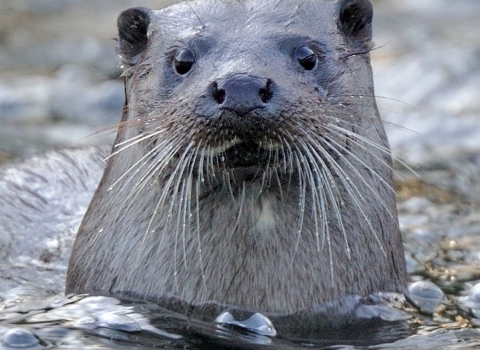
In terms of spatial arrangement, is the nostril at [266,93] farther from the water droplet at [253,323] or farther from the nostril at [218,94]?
the water droplet at [253,323]

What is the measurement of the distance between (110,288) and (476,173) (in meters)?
3.19

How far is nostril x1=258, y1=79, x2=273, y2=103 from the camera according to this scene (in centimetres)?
390

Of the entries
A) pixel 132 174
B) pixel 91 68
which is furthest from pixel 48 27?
pixel 132 174

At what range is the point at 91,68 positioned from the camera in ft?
30.5

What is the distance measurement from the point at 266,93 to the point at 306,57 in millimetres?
485

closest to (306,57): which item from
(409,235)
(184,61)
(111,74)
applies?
(184,61)

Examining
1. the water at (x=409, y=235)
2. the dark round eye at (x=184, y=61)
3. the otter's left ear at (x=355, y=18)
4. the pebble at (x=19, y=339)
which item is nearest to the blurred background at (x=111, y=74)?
the water at (x=409, y=235)

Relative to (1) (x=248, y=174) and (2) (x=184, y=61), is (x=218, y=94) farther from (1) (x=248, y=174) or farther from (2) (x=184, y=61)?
(2) (x=184, y=61)

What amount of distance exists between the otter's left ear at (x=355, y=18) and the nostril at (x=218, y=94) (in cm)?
94

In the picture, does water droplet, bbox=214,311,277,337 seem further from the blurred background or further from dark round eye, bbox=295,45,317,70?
the blurred background

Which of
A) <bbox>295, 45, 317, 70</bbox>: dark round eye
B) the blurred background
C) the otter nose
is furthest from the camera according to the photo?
the blurred background

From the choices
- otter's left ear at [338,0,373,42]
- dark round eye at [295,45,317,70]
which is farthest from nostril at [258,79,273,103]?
otter's left ear at [338,0,373,42]

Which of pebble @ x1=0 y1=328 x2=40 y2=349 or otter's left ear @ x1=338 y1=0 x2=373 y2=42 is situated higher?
otter's left ear @ x1=338 y1=0 x2=373 y2=42

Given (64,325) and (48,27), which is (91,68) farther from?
(64,325)
